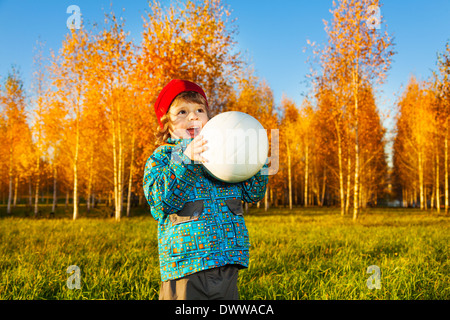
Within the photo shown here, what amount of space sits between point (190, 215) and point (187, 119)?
615 millimetres

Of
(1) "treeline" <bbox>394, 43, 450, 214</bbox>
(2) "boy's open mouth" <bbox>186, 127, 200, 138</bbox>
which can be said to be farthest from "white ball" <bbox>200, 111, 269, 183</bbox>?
(1) "treeline" <bbox>394, 43, 450, 214</bbox>

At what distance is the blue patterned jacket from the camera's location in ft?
6.18

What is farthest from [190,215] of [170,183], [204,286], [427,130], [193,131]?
[427,130]

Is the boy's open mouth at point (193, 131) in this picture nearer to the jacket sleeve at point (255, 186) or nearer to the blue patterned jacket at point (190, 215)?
the blue patterned jacket at point (190, 215)

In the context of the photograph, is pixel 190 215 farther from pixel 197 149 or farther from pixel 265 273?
pixel 265 273

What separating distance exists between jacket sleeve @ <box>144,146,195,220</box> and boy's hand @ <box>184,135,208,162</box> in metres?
0.05

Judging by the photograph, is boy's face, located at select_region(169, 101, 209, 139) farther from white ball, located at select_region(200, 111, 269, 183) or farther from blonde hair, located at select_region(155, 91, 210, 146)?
white ball, located at select_region(200, 111, 269, 183)

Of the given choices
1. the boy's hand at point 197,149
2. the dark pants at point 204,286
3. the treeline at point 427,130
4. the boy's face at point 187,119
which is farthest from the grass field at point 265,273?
the treeline at point 427,130

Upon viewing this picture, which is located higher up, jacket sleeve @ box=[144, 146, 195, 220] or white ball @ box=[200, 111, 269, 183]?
white ball @ box=[200, 111, 269, 183]

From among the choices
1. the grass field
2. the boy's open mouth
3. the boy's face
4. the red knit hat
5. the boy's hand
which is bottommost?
the grass field

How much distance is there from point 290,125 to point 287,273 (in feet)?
84.7

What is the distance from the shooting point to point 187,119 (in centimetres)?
211

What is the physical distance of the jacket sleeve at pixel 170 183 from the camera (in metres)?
1.87

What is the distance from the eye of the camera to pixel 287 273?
4.88 meters
